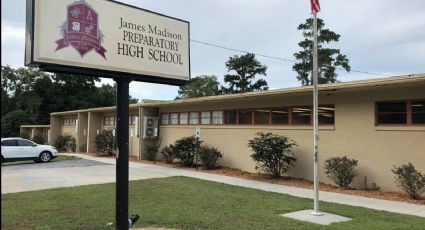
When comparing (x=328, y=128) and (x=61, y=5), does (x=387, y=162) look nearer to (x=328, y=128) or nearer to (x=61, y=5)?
(x=328, y=128)

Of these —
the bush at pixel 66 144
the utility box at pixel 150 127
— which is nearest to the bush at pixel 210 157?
the utility box at pixel 150 127

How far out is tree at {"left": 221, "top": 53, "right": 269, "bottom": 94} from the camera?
5972cm

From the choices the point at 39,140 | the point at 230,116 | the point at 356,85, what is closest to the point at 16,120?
the point at 39,140

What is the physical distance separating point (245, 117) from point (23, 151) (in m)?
13.2

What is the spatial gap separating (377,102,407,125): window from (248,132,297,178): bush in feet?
10.6

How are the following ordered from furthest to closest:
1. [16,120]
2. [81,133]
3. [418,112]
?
[16,120]
[81,133]
[418,112]

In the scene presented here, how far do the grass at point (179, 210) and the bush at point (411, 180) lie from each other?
2.32m

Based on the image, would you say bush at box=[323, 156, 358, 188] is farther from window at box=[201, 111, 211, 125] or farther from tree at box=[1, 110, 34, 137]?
tree at box=[1, 110, 34, 137]

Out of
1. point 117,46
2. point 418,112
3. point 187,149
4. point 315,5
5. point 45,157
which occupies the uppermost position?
point 315,5

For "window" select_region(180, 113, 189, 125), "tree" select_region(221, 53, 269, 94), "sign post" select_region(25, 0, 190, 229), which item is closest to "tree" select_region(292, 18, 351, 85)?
"tree" select_region(221, 53, 269, 94)

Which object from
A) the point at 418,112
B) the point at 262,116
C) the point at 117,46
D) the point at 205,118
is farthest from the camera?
the point at 205,118

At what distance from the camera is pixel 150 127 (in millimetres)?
22812

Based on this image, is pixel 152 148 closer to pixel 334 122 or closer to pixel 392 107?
pixel 334 122

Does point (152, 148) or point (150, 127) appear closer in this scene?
point (152, 148)
